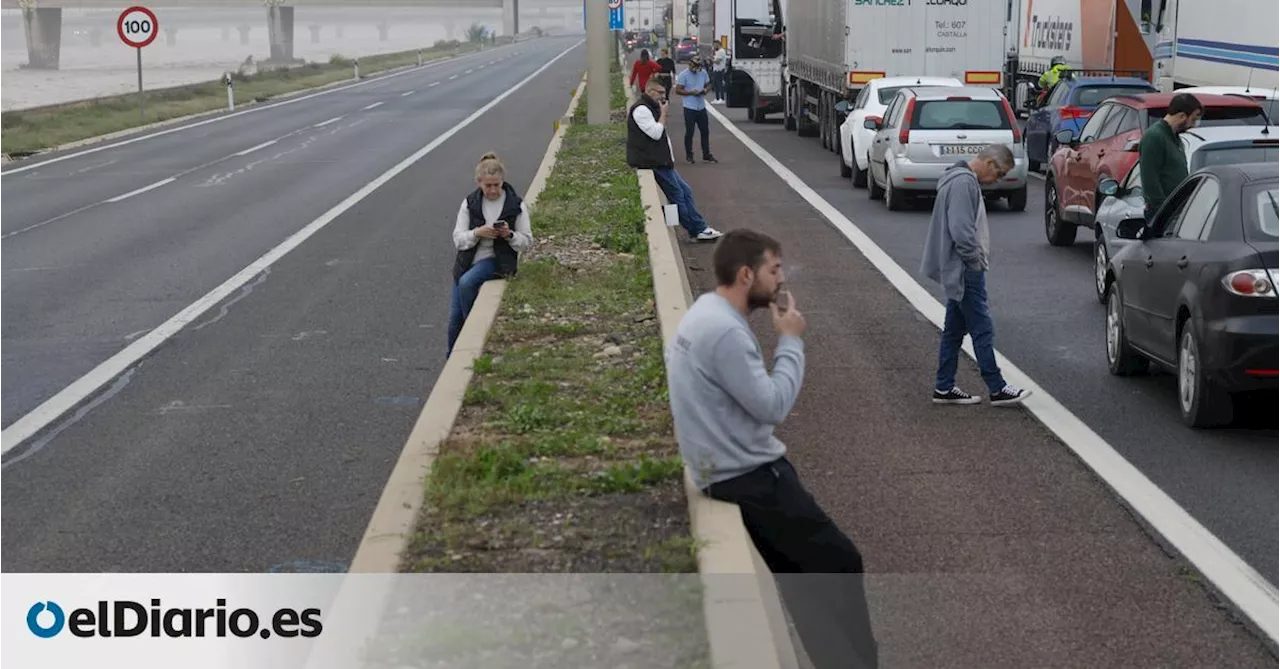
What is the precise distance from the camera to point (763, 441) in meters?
6.03

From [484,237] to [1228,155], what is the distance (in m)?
6.89

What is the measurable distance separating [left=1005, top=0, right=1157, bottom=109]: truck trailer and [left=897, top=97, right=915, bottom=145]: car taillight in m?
6.90

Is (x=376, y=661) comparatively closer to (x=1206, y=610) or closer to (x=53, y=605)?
(x=53, y=605)

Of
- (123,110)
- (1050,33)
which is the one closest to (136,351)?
(1050,33)

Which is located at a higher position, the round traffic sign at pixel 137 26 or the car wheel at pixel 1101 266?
the round traffic sign at pixel 137 26

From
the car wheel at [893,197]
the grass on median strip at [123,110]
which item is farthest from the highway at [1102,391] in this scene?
the grass on median strip at [123,110]

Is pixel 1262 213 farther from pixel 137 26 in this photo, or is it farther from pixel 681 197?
pixel 137 26

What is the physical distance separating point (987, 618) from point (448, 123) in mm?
38449

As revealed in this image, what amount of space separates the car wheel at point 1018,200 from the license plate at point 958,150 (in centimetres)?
72

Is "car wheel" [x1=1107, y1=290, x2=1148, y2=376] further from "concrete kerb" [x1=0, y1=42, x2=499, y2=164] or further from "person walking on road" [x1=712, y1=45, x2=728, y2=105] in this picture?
"person walking on road" [x1=712, y1=45, x2=728, y2=105]

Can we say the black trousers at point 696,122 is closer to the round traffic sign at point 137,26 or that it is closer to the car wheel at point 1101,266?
the car wheel at point 1101,266

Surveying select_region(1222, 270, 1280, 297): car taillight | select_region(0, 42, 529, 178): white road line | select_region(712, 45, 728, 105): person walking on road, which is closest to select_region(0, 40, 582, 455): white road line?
select_region(1222, 270, 1280, 297): car taillight

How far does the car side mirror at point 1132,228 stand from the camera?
38.1ft

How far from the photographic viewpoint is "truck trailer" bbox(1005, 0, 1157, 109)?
1346 inches
